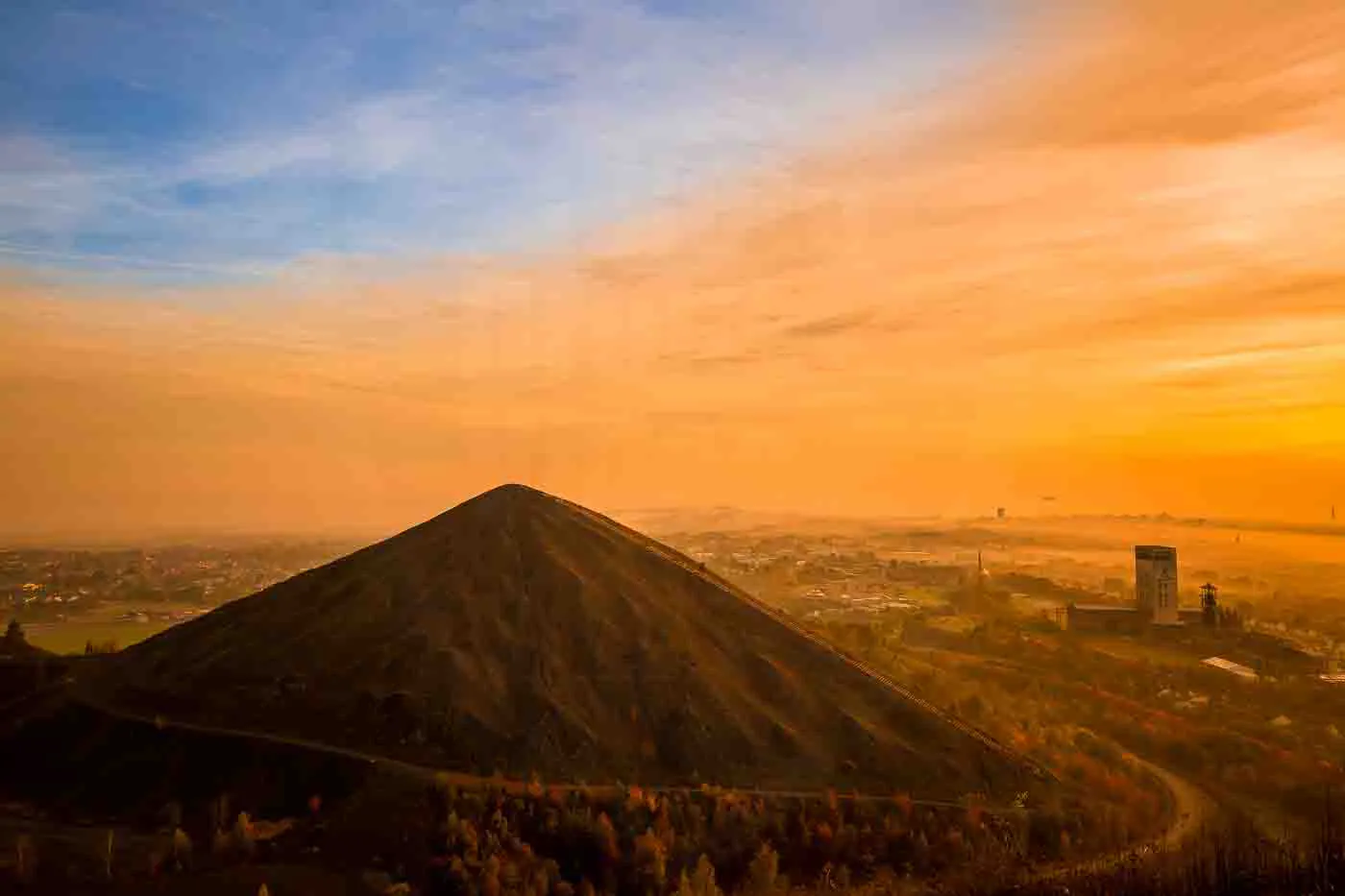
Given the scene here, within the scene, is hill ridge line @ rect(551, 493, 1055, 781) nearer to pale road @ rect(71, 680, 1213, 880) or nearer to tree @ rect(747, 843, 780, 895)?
pale road @ rect(71, 680, 1213, 880)

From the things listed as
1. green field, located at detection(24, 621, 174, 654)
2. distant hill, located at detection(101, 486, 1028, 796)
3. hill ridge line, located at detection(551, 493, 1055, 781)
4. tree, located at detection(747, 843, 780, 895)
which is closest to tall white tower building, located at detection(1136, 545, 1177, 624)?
hill ridge line, located at detection(551, 493, 1055, 781)

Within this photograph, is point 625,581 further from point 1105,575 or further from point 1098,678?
point 1105,575

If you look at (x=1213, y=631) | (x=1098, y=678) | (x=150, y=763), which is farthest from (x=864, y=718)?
(x=1213, y=631)

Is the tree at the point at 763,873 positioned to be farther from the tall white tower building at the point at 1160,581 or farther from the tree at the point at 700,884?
the tall white tower building at the point at 1160,581

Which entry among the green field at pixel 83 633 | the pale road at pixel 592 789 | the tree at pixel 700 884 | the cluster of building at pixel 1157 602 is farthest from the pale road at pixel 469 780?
the cluster of building at pixel 1157 602

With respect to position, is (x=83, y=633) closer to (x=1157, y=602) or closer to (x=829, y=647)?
(x=829, y=647)
